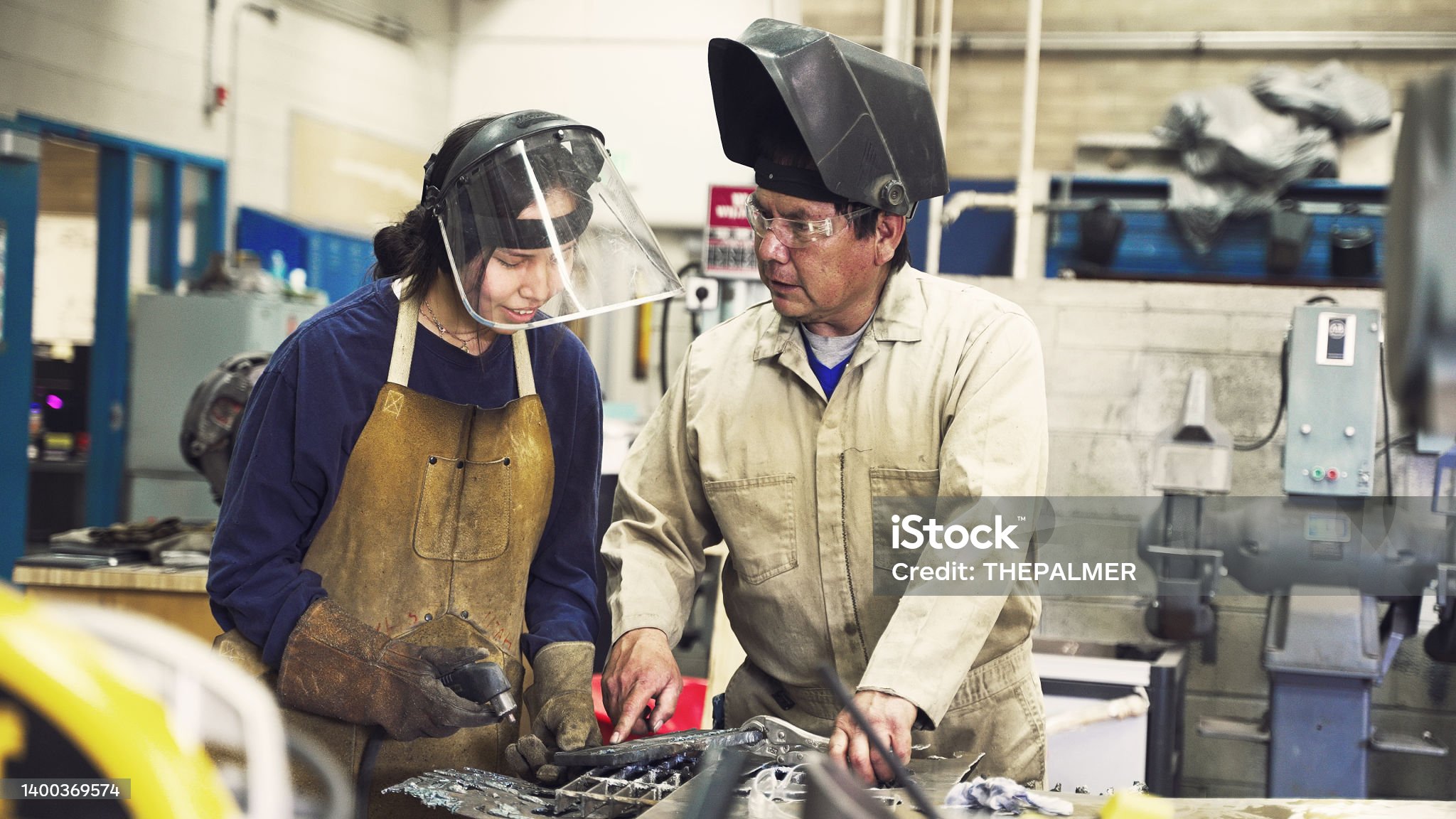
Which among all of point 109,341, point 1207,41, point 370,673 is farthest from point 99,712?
point 1207,41

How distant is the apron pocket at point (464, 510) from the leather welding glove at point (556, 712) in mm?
188

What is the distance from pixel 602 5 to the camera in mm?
8719

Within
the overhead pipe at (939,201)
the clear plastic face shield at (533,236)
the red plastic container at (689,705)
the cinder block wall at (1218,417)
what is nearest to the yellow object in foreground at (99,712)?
the clear plastic face shield at (533,236)

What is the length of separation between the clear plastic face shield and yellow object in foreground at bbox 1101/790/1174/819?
856 millimetres

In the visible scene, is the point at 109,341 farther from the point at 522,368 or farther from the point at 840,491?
the point at 840,491

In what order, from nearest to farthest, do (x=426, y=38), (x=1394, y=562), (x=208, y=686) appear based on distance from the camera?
1. (x=208, y=686)
2. (x=1394, y=562)
3. (x=426, y=38)

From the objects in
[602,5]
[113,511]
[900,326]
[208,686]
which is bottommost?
[113,511]

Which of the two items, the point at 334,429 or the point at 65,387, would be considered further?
the point at 65,387

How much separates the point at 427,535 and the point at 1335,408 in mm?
2468

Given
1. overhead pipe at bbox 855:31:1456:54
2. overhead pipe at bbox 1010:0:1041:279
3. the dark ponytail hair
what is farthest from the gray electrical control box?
overhead pipe at bbox 855:31:1456:54

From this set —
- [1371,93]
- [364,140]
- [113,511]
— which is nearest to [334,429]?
[113,511]

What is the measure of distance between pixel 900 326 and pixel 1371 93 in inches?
202

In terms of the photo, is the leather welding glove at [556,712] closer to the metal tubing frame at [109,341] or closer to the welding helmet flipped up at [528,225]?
the welding helmet flipped up at [528,225]

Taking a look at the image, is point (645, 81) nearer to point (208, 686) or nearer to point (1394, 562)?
point (1394, 562)
